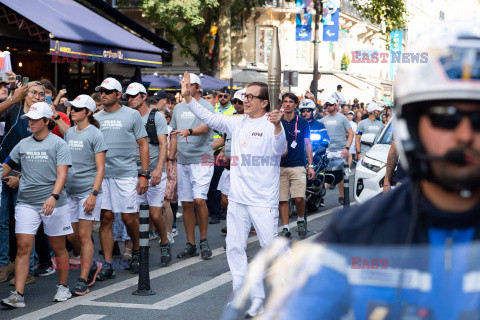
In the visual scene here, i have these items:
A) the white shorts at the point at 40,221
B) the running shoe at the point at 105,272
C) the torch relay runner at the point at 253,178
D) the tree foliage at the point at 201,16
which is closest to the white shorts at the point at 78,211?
the white shorts at the point at 40,221

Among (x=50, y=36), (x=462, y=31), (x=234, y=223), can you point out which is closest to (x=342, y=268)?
(x=462, y=31)

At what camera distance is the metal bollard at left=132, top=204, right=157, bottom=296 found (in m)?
7.43

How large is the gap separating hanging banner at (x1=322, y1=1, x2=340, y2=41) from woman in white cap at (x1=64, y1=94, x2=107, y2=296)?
22012mm

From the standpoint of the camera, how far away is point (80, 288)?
24.6ft

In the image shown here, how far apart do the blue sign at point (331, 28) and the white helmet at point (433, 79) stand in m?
27.8

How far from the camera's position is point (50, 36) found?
42.6ft

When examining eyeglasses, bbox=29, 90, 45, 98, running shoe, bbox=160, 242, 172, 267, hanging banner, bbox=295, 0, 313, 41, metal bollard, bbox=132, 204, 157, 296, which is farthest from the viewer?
hanging banner, bbox=295, 0, 313, 41

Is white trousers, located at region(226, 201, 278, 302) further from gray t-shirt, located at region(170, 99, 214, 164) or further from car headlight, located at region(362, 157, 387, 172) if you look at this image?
car headlight, located at region(362, 157, 387, 172)

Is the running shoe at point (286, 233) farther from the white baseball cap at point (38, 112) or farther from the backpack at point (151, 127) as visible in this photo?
the white baseball cap at point (38, 112)

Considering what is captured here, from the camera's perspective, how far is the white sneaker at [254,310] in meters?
1.66

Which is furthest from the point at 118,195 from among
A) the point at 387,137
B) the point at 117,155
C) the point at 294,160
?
the point at 387,137

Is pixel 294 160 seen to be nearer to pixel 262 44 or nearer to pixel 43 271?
pixel 43 271

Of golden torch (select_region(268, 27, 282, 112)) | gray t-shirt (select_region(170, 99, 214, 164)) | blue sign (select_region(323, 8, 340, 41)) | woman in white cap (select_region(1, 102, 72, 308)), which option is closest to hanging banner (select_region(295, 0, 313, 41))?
blue sign (select_region(323, 8, 340, 41))

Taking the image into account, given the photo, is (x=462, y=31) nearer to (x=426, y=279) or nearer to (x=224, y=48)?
(x=426, y=279)
